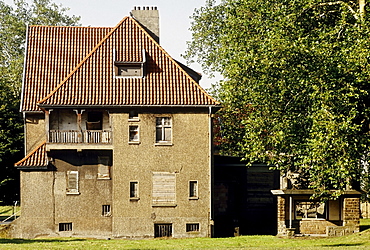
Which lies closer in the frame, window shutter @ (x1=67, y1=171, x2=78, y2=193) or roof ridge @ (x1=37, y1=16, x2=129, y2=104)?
roof ridge @ (x1=37, y1=16, x2=129, y2=104)

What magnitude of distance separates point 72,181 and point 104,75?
644 centimetres

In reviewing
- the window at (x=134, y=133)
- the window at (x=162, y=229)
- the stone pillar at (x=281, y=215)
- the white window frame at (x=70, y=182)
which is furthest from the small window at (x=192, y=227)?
the white window frame at (x=70, y=182)

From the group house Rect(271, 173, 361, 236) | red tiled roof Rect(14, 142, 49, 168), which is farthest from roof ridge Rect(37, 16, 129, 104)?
house Rect(271, 173, 361, 236)

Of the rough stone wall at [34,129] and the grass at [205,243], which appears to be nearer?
the grass at [205,243]

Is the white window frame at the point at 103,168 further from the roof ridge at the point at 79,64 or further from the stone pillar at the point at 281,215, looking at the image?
the stone pillar at the point at 281,215

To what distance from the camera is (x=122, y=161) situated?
4222 centimetres

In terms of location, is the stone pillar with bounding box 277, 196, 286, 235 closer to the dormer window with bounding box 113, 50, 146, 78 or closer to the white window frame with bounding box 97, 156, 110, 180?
the white window frame with bounding box 97, 156, 110, 180

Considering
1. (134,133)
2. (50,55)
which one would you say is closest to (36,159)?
(134,133)

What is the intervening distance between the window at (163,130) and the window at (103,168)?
10.5 ft

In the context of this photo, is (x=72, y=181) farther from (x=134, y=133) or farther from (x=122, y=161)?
(x=134, y=133)

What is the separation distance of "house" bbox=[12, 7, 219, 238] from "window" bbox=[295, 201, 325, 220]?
5.16 m

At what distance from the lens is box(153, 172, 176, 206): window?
42188 mm

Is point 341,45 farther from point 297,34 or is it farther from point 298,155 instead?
point 298,155

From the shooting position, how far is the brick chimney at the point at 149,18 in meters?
48.7
